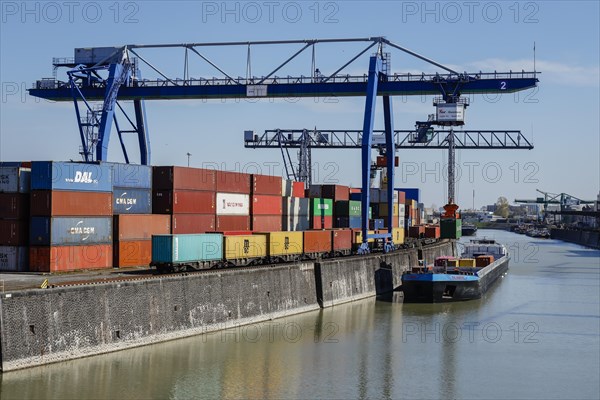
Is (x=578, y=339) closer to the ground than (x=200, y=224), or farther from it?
closer to the ground

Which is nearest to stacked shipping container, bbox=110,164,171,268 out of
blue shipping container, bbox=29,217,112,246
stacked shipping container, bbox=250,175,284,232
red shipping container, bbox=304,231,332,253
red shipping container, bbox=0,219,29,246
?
blue shipping container, bbox=29,217,112,246

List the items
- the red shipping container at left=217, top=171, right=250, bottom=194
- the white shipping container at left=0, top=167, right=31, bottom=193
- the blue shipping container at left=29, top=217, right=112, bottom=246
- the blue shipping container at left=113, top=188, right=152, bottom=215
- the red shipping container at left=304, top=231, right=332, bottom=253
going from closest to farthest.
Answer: the blue shipping container at left=29, top=217, right=112, bottom=246
the white shipping container at left=0, top=167, right=31, bottom=193
the blue shipping container at left=113, top=188, right=152, bottom=215
the red shipping container at left=217, top=171, right=250, bottom=194
the red shipping container at left=304, top=231, right=332, bottom=253

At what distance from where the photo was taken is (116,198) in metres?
44.2

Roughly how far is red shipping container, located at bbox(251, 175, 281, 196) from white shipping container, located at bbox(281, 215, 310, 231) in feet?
7.35

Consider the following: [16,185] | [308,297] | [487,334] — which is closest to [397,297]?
[308,297]

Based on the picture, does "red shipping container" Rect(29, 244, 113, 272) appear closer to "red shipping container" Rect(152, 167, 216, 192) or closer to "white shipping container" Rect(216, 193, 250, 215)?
"red shipping container" Rect(152, 167, 216, 192)

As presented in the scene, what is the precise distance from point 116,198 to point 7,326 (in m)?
15.5

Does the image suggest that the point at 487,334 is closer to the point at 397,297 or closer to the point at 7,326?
the point at 397,297

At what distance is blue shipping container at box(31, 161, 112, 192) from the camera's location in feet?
128

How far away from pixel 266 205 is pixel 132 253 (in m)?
15.1

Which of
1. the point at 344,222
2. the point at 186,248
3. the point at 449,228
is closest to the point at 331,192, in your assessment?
the point at 344,222

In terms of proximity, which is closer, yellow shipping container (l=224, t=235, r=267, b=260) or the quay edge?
the quay edge

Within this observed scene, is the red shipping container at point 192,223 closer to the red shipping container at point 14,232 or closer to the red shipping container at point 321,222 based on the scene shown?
the red shipping container at point 14,232

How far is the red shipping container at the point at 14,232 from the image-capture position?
1566 inches
